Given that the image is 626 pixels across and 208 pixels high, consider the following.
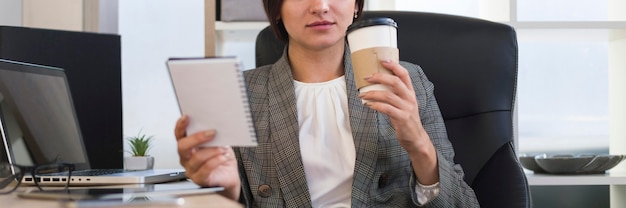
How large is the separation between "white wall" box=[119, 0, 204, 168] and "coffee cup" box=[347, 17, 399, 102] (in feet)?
4.53

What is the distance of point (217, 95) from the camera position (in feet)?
3.03

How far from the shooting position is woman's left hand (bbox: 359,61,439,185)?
4.05 feet

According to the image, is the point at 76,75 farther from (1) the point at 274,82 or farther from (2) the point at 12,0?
(2) the point at 12,0

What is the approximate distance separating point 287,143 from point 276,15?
30 cm

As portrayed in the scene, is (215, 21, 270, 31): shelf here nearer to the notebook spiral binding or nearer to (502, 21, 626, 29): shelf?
(502, 21, 626, 29): shelf

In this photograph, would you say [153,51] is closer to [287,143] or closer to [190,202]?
[287,143]

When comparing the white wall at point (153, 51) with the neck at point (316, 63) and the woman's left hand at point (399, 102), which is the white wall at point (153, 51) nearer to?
the neck at point (316, 63)

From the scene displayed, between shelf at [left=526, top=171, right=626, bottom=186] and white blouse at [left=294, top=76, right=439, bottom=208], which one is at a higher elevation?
white blouse at [left=294, top=76, right=439, bottom=208]

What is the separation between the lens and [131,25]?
8.46 ft

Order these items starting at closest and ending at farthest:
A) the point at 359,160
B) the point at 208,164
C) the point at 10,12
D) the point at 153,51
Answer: the point at 208,164 < the point at 359,160 < the point at 10,12 < the point at 153,51

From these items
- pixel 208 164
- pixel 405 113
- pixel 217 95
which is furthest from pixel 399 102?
pixel 217 95

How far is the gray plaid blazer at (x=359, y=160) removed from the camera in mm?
1471

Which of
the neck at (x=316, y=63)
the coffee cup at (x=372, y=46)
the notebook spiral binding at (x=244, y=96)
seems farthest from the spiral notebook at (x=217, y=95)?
Result: the neck at (x=316, y=63)

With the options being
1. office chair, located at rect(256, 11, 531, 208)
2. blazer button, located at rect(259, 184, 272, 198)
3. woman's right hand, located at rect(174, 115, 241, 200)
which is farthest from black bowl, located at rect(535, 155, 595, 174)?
woman's right hand, located at rect(174, 115, 241, 200)
